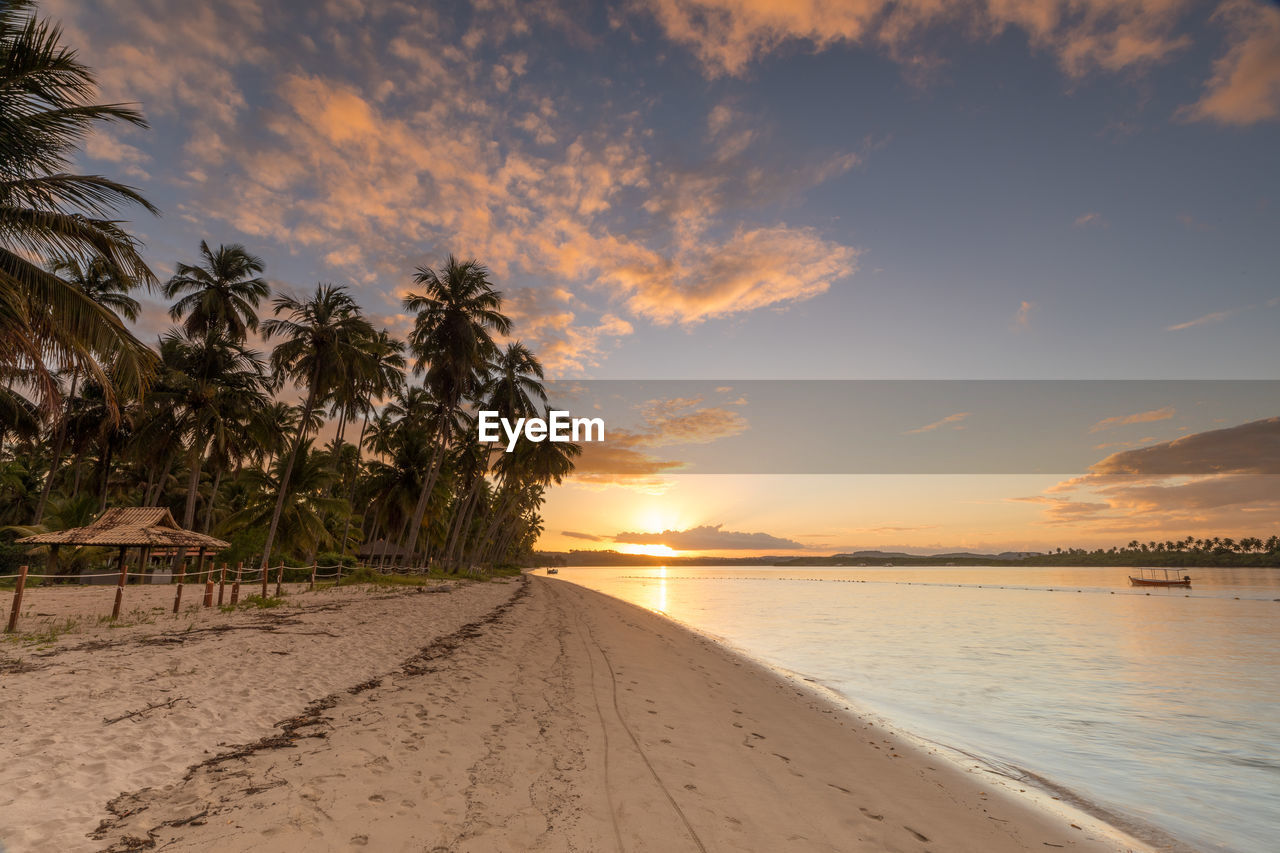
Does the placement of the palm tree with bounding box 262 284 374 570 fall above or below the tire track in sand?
above

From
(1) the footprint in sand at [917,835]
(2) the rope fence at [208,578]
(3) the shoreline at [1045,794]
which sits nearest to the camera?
(1) the footprint in sand at [917,835]

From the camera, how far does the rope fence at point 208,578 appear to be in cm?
1228

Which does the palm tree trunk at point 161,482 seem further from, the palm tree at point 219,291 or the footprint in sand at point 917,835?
the footprint in sand at point 917,835

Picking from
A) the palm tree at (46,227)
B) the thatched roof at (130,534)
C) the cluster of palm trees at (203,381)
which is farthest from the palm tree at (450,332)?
the palm tree at (46,227)

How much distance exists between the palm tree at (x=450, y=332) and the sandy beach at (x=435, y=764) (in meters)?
21.0

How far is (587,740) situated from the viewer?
6555 mm

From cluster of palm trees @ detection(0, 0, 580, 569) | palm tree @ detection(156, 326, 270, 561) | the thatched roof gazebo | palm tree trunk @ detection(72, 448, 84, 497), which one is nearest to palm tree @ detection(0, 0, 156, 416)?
cluster of palm trees @ detection(0, 0, 580, 569)

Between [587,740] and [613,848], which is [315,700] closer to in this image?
[587,740]

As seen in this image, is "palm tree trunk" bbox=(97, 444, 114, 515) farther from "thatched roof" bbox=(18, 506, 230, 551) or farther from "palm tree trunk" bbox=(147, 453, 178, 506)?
"thatched roof" bbox=(18, 506, 230, 551)

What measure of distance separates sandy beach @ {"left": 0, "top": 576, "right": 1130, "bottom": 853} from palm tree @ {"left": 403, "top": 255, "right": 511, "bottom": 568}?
2098 cm

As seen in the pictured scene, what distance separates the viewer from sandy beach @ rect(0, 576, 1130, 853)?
13.5ft

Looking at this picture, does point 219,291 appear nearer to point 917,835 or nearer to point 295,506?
point 295,506

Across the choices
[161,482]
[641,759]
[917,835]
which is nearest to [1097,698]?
[917,835]

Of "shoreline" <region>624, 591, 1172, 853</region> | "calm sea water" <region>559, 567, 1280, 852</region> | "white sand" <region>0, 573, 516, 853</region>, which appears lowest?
"calm sea water" <region>559, 567, 1280, 852</region>
